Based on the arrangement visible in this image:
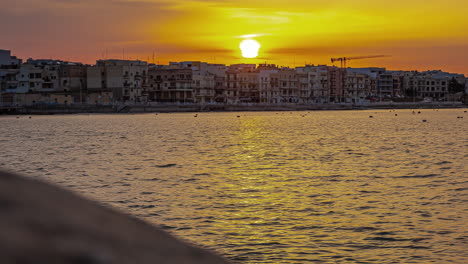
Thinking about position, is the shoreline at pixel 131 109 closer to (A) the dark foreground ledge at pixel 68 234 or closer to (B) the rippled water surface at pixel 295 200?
(B) the rippled water surface at pixel 295 200

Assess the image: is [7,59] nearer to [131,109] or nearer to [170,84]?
[131,109]

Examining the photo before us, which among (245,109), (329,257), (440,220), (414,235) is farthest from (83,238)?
(245,109)

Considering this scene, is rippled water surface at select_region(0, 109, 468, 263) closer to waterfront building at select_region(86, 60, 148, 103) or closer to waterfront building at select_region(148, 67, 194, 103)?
waterfront building at select_region(86, 60, 148, 103)

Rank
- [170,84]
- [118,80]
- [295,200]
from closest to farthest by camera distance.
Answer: [295,200]
[118,80]
[170,84]

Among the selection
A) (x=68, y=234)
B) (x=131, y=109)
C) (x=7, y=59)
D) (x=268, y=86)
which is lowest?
(x=131, y=109)

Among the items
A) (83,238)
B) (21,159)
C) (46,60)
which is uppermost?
(46,60)

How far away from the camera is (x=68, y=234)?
5.50 feet

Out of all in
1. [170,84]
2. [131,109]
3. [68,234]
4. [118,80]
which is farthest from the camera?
[170,84]

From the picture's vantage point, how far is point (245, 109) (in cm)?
17138

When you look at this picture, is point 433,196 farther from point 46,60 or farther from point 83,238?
point 46,60

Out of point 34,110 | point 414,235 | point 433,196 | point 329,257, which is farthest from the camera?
point 34,110

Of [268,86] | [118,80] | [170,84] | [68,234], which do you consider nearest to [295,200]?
[68,234]

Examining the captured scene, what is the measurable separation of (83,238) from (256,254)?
35.8 ft

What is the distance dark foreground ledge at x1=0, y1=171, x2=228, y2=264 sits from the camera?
157 centimetres
